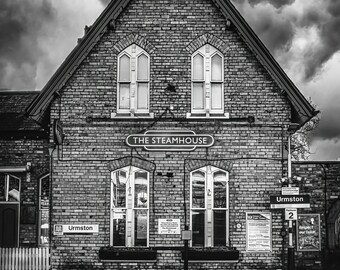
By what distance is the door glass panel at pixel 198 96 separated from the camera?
17.3 meters

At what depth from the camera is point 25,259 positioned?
17.1 metres

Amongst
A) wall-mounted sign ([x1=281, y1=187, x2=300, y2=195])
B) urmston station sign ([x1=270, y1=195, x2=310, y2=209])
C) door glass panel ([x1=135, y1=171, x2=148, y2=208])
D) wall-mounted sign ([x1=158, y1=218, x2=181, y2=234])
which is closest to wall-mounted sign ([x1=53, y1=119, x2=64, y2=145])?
door glass panel ([x1=135, y1=171, x2=148, y2=208])

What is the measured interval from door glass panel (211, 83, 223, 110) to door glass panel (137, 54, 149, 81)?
2.07 m

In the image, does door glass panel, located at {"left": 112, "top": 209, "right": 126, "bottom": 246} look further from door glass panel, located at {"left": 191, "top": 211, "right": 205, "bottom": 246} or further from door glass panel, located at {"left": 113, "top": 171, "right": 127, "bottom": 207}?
door glass panel, located at {"left": 191, "top": 211, "right": 205, "bottom": 246}

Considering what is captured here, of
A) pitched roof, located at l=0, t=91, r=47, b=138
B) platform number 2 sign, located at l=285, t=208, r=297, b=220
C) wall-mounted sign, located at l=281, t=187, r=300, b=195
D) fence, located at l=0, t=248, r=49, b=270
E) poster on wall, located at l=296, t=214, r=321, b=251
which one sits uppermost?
pitched roof, located at l=0, t=91, r=47, b=138

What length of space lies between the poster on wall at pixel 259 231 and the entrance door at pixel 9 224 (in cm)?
855

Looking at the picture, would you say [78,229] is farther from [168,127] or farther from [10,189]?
[10,189]

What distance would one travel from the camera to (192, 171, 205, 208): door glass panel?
16.9 metres

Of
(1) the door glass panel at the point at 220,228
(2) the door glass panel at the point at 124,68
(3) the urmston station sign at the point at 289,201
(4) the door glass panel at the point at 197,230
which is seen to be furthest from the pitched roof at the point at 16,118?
(3) the urmston station sign at the point at 289,201

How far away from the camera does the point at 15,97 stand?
22.9m

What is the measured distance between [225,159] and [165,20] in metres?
4.64

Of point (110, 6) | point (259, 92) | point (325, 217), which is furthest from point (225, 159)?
point (110, 6)

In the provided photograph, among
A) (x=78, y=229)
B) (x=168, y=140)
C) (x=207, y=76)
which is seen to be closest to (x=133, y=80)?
(x=168, y=140)

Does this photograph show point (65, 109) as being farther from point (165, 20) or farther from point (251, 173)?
point (251, 173)
